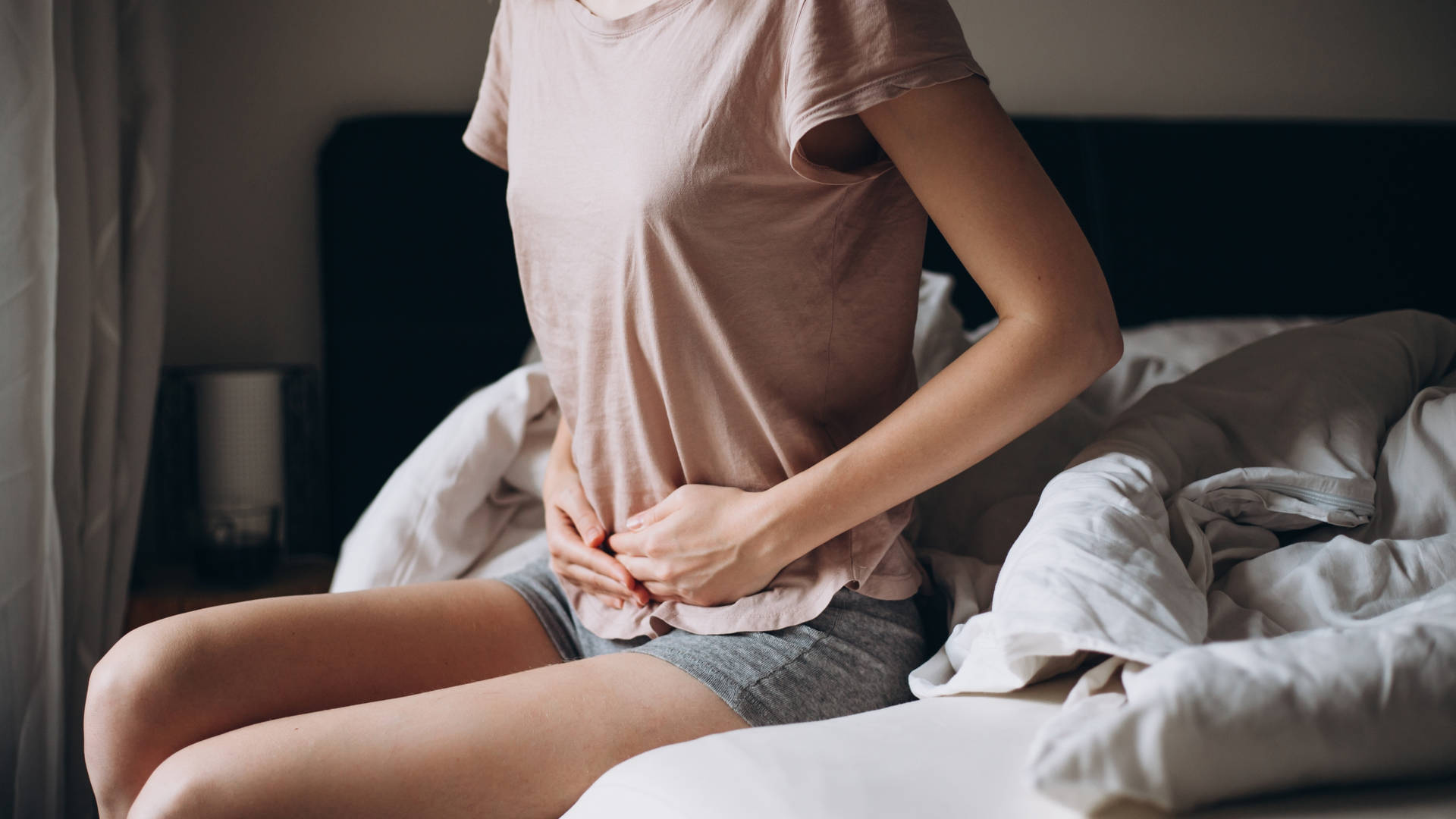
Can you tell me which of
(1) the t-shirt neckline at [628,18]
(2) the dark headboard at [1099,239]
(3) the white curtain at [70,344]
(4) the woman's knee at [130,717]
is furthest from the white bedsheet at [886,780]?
(2) the dark headboard at [1099,239]

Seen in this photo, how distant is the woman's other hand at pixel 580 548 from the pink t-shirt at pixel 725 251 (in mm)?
17

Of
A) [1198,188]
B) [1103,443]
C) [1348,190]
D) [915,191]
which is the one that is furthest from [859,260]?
[1348,190]

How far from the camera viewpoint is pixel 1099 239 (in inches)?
70.5

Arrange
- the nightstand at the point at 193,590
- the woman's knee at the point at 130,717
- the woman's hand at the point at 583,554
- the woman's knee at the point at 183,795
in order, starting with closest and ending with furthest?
the woman's knee at the point at 183,795, the woman's knee at the point at 130,717, the woman's hand at the point at 583,554, the nightstand at the point at 193,590

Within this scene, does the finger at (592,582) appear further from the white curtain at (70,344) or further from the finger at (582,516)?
the white curtain at (70,344)

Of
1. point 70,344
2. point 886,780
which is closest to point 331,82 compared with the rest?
point 70,344

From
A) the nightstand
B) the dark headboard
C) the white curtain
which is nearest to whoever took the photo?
the white curtain

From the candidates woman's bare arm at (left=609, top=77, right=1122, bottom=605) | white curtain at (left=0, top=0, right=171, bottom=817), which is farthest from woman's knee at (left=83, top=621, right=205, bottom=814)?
white curtain at (left=0, top=0, right=171, bottom=817)

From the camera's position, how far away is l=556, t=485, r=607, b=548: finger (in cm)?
84

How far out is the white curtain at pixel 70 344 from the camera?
109cm

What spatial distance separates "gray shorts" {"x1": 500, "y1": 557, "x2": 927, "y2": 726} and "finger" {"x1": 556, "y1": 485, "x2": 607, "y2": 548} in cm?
10

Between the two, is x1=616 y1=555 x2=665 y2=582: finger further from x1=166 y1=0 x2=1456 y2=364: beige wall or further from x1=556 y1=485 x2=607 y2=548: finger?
x1=166 y1=0 x2=1456 y2=364: beige wall

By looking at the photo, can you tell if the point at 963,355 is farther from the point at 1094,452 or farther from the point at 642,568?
the point at 642,568

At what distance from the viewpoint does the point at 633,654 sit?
0.72m
